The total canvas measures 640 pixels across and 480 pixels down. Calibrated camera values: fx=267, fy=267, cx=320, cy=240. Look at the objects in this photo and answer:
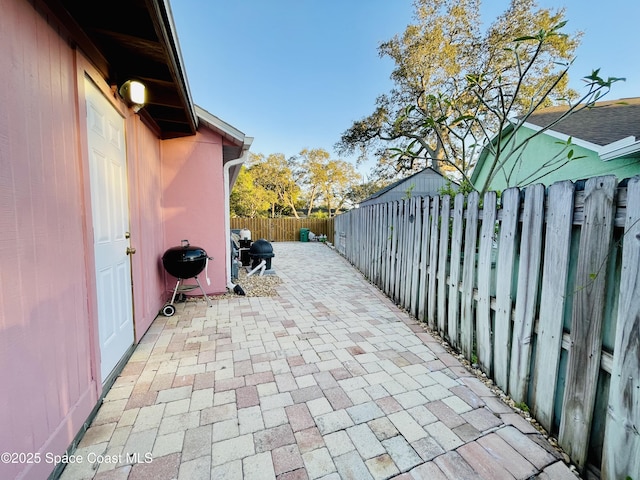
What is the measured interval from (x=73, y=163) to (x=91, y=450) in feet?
5.77

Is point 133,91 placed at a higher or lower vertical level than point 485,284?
higher

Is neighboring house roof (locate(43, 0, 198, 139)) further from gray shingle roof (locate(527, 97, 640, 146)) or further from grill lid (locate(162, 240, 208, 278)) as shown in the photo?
gray shingle roof (locate(527, 97, 640, 146))

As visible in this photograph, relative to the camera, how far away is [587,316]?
146 cm

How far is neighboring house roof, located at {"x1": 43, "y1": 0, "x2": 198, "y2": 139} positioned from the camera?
1673 millimetres

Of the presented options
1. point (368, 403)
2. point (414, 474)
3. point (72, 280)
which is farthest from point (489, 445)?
point (72, 280)

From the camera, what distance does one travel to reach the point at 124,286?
2639mm

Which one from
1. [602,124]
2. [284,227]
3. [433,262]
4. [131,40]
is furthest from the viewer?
[284,227]

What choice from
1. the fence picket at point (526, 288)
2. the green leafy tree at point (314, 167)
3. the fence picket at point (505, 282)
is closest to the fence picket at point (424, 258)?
the fence picket at point (505, 282)

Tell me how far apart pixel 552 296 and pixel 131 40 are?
343 centimetres

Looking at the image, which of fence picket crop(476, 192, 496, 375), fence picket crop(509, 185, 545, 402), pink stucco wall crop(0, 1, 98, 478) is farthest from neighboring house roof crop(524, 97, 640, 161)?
pink stucco wall crop(0, 1, 98, 478)

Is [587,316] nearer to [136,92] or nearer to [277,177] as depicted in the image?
[136,92]

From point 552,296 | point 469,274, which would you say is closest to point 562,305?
point 552,296

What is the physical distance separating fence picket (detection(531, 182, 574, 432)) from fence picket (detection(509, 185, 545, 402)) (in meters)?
0.06

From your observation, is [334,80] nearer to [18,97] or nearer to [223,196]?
[223,196]
